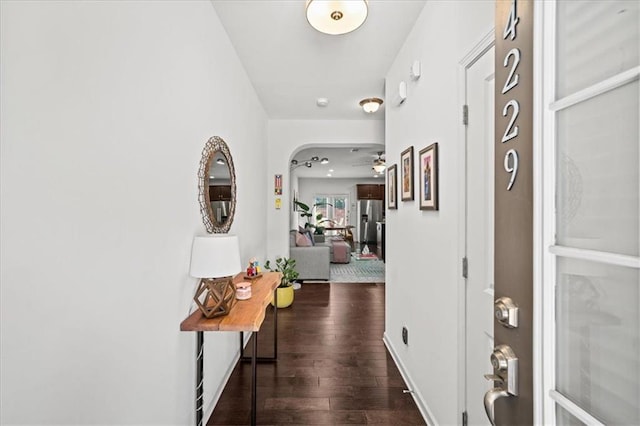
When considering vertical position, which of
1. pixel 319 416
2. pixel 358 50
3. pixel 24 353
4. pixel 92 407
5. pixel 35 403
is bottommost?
pixel 319 416

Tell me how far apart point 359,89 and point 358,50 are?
0.81 metres

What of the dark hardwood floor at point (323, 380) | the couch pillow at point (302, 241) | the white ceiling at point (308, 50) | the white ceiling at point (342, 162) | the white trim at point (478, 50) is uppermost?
the white ceiling at point (342, 162)

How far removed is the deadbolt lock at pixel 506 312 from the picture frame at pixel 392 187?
6.27 ft

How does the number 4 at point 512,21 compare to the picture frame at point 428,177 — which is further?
the picture frame at point 428,177

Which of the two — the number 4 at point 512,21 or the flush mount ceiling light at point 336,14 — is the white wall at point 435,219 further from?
the number 4 at point 512,21

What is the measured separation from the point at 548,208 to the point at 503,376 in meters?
0.40

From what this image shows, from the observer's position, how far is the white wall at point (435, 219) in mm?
1491

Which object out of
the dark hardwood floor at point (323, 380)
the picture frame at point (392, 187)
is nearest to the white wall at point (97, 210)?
the dark hardwood floor at point (323, 380)

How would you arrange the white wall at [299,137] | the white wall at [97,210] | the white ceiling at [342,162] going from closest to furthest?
the white wall at [97,210], the white wall at [299,137], the white ceiling at [342,162]

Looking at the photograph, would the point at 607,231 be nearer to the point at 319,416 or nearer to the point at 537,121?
the point at 537,121

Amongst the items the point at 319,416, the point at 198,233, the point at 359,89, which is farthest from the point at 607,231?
the point at 359,89

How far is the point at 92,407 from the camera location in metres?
0.91

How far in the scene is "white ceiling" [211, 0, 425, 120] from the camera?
6.52ft

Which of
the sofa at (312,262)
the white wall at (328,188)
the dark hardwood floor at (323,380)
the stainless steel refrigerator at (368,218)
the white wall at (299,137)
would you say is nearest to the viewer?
the dark hardwood floor at (323,380)
